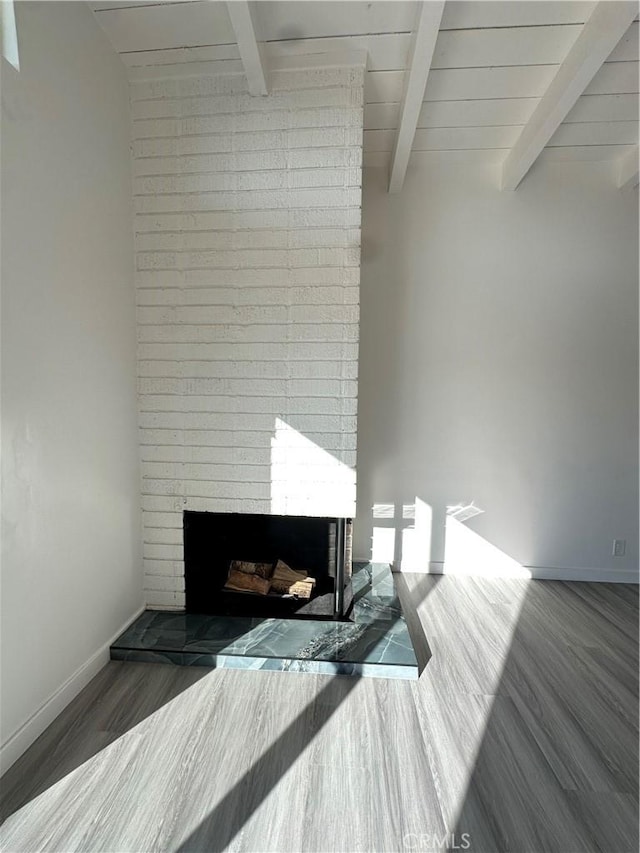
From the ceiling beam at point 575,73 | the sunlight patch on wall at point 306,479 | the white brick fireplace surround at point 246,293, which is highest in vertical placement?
the ceiling beam at point 575,73

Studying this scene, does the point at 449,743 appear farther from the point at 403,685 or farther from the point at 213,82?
the point at 213,82

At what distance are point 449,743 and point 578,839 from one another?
16.5 inches

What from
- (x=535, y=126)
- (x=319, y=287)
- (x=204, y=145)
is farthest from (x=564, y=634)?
(x=204, y=145)

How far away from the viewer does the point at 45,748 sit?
1497mm

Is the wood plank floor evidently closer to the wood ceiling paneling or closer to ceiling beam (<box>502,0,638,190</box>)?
ceiling beam (<box>502,0,638,190</box>)

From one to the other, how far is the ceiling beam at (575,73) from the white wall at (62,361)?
2.12 m

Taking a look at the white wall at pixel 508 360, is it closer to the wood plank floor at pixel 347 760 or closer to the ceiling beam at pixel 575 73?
the ceiling beam at pixel 575 73

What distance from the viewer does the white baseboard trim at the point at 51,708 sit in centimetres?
142

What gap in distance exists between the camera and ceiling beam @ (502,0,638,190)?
167 cm

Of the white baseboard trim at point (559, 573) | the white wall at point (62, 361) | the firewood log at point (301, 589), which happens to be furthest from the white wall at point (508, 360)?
the white wall at point (62, 361)

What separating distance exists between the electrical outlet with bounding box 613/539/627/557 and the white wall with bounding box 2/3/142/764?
10.4 ft

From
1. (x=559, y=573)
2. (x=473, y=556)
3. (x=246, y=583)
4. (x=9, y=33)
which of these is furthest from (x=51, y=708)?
(x=559, y=573)

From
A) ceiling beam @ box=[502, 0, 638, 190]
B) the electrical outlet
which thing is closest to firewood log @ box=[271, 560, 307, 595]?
the electrical outlet

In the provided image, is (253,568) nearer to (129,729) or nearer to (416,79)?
(129,729)
